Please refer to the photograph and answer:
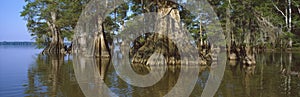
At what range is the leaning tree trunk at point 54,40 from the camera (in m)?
36.2

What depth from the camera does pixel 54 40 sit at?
3709 centimetres

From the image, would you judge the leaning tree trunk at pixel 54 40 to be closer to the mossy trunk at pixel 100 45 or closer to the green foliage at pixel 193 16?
the green foliage at pixel 193 16

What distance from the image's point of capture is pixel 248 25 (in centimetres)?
2067

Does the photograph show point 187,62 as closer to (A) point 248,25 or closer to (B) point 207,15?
(A) point 248,25

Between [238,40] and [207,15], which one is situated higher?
[207,15]

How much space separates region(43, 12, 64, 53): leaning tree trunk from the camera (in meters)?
36.2

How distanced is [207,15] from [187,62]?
970 centimetres

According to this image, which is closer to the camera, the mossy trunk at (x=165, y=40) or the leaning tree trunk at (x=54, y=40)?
the mossy trunk at (x=165, y=40)

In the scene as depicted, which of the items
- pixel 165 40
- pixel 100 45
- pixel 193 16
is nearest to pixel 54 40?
pixel 100 45

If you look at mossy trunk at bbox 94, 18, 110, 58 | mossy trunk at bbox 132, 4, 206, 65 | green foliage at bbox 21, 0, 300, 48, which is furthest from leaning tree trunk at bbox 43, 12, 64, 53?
mossy trunk at bbox 132, 4, 206, 65

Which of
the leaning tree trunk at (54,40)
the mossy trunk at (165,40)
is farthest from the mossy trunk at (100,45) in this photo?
the leaning tree trunk at (54,40)

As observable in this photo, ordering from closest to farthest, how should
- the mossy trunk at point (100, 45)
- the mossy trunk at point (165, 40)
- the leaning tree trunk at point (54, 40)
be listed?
the mossy trunk at point (165, 40)
the mossy trunk at point (100, 45)
the leaning tree trunk at point (54, 40)

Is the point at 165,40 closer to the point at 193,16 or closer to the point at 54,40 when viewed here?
the point at 193,16

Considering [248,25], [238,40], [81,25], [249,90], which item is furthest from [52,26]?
[249,90]
